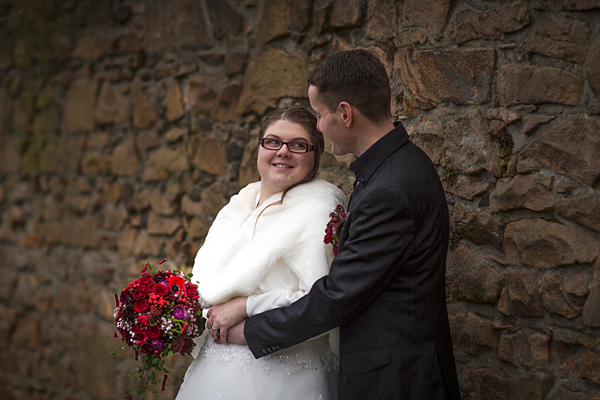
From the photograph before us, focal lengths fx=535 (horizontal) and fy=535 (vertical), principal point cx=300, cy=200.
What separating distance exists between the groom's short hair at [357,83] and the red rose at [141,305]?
3.16 feet

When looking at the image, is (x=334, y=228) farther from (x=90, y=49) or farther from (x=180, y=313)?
(x=90, y=49)

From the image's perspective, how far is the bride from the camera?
1.94m

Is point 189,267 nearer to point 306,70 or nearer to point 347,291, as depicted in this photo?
point 306,70

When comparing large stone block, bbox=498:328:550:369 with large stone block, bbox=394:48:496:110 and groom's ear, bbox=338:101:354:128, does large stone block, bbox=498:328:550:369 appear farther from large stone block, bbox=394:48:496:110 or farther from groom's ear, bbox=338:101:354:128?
groom's ear, bbox=338:101:354:128

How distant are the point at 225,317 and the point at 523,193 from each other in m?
1.27

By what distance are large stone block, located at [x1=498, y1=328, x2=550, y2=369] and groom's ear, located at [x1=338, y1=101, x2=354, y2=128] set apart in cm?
113

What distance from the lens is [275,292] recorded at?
1.94 metres

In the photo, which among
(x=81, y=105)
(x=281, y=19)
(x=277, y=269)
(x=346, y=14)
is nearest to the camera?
(x=277, y=269)

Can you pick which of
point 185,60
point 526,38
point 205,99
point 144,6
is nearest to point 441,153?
point 526,38

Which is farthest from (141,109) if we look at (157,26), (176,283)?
(176,283)

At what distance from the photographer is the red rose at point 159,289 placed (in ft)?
6.46

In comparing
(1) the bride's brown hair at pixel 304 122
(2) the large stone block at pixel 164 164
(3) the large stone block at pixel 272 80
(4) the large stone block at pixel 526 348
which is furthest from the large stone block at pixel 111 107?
(4) the large stone block at pixel 526 348

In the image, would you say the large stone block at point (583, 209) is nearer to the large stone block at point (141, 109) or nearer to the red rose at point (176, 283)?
the red rose at point (176, 283)

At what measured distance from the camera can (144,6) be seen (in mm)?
4020
